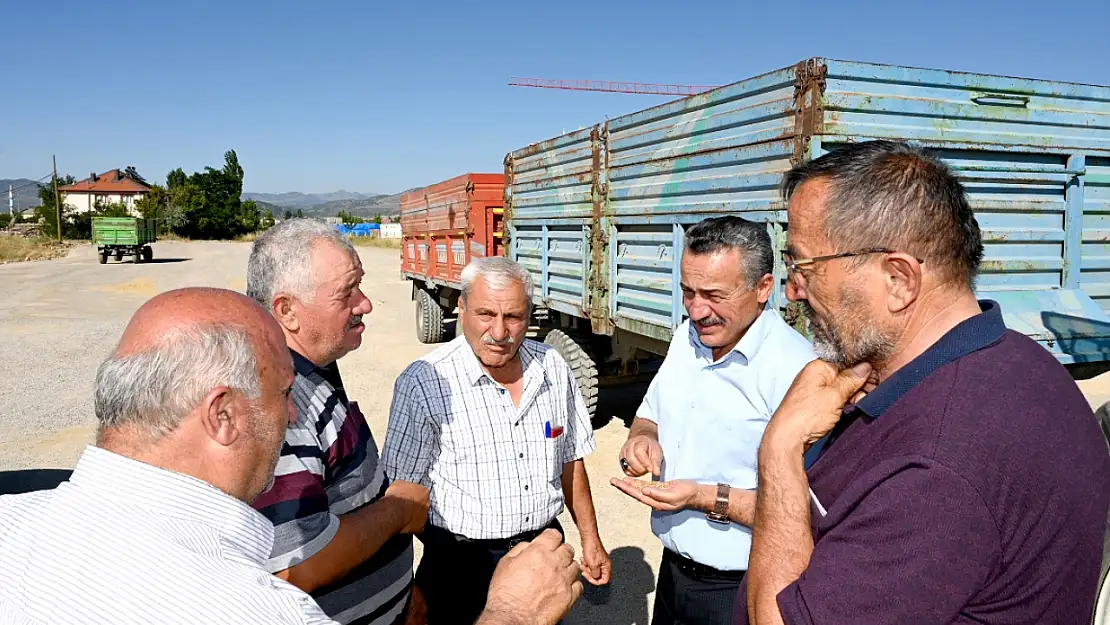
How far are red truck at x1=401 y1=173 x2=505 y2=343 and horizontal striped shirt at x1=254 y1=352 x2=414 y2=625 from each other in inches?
211

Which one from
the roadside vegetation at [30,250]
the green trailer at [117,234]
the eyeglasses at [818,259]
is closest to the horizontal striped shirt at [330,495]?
the eyeglasses at [818,259]

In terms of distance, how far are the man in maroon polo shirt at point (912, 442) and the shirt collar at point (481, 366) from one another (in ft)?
4.08

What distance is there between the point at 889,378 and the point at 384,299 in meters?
15.4

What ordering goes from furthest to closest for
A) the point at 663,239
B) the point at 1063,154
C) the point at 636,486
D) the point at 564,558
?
1. the point at 663,239
2. the point at 1063,154
3. the point at 636,486
4. the point at 564,558

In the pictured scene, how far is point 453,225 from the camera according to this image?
30.3 ft

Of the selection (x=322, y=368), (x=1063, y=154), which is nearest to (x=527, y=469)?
(x=322, y=368)

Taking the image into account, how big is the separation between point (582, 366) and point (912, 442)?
466 cm

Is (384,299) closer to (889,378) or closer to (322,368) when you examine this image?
(322,368)

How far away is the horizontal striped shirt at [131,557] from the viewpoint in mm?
911

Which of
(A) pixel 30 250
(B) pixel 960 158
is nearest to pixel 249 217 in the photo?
(A) pixel 30 250

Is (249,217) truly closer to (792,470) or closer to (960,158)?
(960,158)

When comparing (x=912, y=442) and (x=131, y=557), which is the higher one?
(x=912, y=442)

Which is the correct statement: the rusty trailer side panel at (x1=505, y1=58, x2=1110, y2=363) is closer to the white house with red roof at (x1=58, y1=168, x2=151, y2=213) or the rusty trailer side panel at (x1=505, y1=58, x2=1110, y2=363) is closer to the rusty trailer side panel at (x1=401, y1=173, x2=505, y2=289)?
the rusty trailer side panel at (x1=401, y1=173, x2=505, y2=289)

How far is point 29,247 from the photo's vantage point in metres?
34.4
